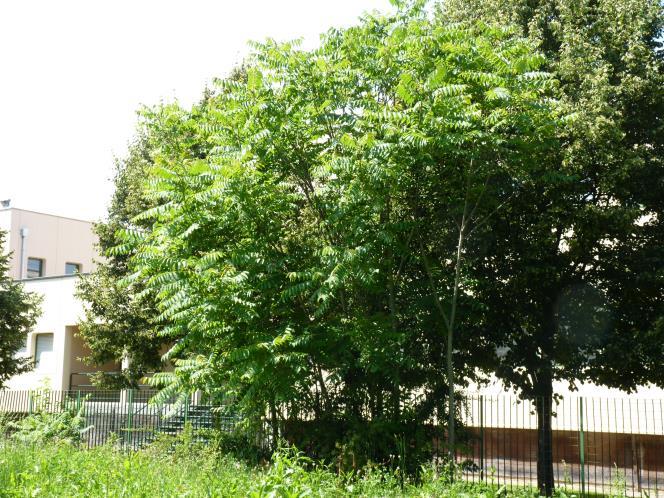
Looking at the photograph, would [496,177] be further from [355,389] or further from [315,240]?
[355,389]

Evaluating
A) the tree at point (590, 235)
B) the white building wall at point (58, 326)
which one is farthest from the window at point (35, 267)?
the tree at point (590, 235)

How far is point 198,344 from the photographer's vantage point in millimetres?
15227

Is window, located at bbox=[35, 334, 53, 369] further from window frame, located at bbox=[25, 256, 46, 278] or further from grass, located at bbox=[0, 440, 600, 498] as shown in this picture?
grass, located at bbox=[0, 440, 600, 498]

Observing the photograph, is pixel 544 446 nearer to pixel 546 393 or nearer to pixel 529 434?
pixel 546 393

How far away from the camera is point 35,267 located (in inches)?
2025

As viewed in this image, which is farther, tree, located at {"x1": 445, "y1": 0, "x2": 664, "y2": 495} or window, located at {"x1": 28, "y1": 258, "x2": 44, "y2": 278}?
window, located at {"x1": 28, "y1": 258, "x2": 44, "y2": 278}

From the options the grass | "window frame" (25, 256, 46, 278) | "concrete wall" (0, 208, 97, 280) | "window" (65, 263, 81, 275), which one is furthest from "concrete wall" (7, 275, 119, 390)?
the grass

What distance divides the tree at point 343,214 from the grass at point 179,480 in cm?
194

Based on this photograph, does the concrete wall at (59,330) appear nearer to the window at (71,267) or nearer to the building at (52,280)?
the building at (52,280)

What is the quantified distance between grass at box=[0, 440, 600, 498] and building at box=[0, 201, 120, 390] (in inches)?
870

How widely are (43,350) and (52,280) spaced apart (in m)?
3.88

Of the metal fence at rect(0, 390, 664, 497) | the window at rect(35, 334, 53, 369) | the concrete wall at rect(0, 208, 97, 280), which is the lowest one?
the metal fence at rect(0, 390, 664, 497)

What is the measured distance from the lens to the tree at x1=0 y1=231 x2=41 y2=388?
26484mm

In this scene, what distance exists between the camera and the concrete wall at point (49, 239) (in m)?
49.9
